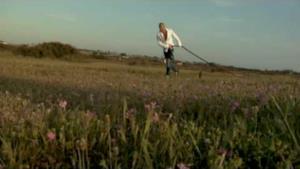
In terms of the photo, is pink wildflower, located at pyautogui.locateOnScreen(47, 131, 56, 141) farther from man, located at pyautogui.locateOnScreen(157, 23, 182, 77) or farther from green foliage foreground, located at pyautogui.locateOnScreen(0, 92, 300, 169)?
man, located at pyautogui.locateOnScreen(157, 23, 182, 77)

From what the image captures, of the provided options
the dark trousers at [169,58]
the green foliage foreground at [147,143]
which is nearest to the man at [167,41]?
the dark trousers at [169,58]

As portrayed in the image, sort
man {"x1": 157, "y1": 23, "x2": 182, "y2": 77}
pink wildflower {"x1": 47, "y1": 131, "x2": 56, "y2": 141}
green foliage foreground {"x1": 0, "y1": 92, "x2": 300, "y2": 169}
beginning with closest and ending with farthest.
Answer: green foliage foreground {"x1": 0, "y1": 92, "x2": 300, "y2": 169}, pink wildflower {"x1": 47, "y1": 131, "x2": 56, "y2": 141}, man {"x1": 157, "y1": 23, "x2": 182, "y2": 77}

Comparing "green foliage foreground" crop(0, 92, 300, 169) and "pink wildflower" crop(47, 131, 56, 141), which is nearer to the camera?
"green foliage foreground" crop(0, 92, 300, 169)

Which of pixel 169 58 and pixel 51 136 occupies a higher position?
pixel 51 136

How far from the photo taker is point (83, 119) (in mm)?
4352

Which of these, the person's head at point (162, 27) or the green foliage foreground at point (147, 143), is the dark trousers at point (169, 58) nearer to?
the person's head at point (162, 27)

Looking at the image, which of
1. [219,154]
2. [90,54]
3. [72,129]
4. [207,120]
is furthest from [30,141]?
[90,54]

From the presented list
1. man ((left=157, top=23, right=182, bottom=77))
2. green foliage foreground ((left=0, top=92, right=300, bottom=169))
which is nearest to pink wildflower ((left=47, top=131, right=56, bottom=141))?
green foliage foreground ((left=0, top=92, right=300, bottom=169))

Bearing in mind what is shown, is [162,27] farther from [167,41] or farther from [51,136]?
[51,136]

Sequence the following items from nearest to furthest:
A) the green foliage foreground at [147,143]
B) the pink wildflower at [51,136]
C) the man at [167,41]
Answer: the green foliage foreground at [147,143] → the pink wildflower at [51,136] → the man at [167,41]

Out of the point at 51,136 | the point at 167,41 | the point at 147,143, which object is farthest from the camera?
the point at 167,41

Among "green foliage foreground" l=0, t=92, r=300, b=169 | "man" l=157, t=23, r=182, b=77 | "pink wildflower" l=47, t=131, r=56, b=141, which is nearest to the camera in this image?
"green foliage foreground" l=0, t=92, r=300, b=169

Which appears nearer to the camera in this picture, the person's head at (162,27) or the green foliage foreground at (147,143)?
the green foliage foreground at (147,143)

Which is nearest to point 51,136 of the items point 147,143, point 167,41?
point 147,143
